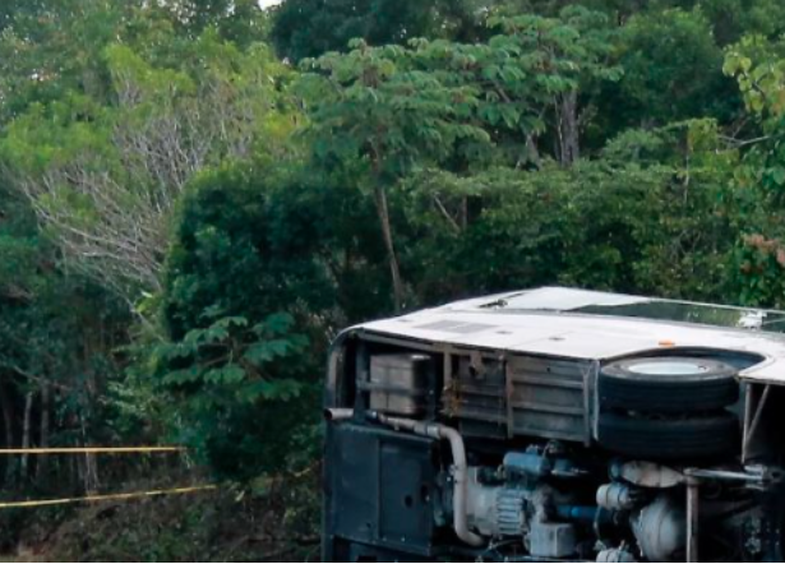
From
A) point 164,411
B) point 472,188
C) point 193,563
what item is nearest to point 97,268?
point 164,411

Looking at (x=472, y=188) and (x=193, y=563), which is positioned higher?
(x=472, y=188)

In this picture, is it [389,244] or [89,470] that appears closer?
[389,244]

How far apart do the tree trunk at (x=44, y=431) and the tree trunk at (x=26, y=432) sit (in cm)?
22

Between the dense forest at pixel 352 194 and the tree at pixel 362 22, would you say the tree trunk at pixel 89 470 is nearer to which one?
the dense forest at pixel 352 194

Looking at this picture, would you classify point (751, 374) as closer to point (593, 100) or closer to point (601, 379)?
point (601, 379)

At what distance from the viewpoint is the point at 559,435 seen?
6.97 meters

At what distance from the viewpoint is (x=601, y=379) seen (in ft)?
21.8

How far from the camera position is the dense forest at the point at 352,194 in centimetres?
1338

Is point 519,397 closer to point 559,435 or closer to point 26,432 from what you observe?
point 559,435

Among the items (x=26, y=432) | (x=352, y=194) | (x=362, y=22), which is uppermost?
(x=362, y=22)

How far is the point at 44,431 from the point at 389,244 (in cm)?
1111

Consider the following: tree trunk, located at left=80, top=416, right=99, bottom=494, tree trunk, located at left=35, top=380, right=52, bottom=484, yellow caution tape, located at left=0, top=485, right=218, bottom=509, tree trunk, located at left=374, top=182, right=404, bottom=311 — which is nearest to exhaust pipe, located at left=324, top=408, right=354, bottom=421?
tree trunk, located at left=374, top=182, right=404, bottom=311

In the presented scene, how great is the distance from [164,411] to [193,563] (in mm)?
1765

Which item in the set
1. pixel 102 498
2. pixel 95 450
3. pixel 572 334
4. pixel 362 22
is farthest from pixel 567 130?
pixel 572 334
